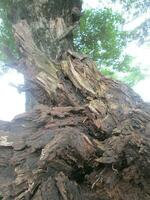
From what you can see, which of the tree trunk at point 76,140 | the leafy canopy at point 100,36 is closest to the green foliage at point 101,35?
the leafy canopy at point 100,36

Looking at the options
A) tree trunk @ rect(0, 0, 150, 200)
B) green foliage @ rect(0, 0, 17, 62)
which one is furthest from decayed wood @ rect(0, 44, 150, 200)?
green foliage @ rect(0, 0, 17, 62)

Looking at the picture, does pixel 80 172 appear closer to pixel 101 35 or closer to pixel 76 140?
pixel 76 140

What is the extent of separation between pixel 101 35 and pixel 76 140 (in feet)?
17.2

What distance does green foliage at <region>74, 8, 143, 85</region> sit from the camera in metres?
7.41

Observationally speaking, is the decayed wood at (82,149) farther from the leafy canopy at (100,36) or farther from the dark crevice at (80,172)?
the leafy canopy at (100,36)

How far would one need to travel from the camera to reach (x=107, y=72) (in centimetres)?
772

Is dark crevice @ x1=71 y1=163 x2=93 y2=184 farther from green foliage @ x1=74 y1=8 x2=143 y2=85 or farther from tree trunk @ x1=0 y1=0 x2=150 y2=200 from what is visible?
green foliage @ x1=74 y1=8 x2=143 y2=85

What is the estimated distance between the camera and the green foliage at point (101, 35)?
741cm

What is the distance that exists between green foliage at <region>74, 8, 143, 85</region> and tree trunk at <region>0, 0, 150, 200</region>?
3892 mm

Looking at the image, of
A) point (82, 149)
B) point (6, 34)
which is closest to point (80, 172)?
point (82, 149)

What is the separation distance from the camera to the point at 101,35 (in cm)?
747

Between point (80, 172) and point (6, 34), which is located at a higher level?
point (6, 34)

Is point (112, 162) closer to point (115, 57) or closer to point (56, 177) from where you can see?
point (56, 177)

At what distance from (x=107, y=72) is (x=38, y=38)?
3.29 m
